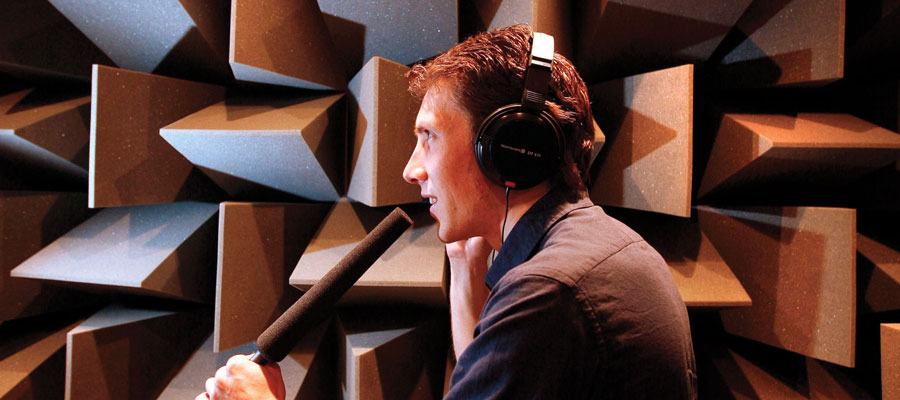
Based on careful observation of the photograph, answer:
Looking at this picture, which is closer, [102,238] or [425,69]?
[425,69]

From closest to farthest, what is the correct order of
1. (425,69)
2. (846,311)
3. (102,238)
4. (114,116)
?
(425,69), (846,311), (114,116), (102,238)

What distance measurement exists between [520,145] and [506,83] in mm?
106

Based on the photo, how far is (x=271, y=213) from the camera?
1.20m

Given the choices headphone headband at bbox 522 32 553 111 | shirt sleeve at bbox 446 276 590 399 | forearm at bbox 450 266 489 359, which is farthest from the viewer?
forearm at bbox 450 266 489 359

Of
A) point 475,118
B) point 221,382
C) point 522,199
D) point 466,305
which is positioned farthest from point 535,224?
point 221,382

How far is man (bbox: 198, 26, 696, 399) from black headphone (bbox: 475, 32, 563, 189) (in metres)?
0.01

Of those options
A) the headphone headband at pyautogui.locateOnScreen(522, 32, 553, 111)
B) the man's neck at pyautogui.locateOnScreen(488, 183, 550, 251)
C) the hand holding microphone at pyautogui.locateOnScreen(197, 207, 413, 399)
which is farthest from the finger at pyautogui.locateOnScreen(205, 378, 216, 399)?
the headphone headband at pyautogui.locateOnScreen(522, 32, 553, 111)

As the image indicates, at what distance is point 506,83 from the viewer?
2.30ft

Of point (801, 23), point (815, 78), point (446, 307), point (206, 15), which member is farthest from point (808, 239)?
point (206, 15)

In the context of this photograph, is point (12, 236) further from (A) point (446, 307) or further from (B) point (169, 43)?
(A) point (446, 307)

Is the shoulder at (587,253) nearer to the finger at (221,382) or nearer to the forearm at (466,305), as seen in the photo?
the forearm at (466,305)

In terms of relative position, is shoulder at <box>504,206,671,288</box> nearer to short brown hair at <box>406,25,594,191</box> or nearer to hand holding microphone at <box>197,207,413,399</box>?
short brown hair at <box>406,25,594,191</box>

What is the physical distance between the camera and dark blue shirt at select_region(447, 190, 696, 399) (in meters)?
0.50

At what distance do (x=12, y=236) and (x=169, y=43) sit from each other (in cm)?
69
